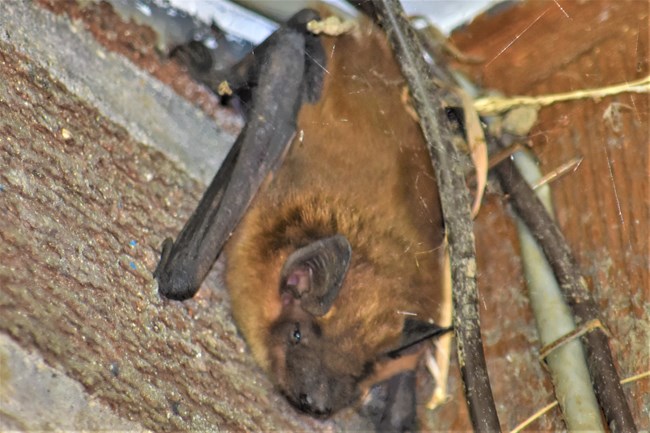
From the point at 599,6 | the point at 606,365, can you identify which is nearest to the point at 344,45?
the point at 599,6

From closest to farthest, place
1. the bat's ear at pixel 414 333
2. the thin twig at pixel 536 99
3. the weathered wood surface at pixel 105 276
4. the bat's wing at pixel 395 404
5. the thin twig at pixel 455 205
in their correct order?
the thin twig at pixel 455 205
the weathered wood surface at pixel 105 276
the bat's ear at pixel 414 333
the thin twig at pixel 536 99
the bat's wing at pixel 395 404

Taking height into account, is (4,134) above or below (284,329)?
above

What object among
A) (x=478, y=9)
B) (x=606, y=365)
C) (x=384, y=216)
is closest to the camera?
(x=606, y=365)

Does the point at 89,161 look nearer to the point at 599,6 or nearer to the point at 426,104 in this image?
the point at 426,104

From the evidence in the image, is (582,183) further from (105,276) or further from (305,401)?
(105,276)

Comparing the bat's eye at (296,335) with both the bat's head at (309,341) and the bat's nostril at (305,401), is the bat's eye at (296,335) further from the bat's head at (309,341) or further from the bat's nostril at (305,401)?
the bat's nostril at (305,401)

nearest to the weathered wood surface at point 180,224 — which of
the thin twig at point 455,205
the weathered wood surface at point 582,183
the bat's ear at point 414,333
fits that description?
the weathered wood surface at point 582,183

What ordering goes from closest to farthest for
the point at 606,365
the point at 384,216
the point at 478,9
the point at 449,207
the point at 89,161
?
the point at 449,207 → the point at 606,365 → the point at 89,161 → the point at 384,216 → the point at 478,9
